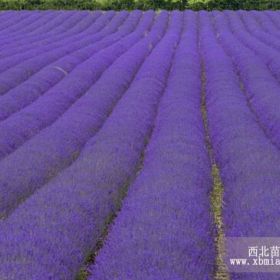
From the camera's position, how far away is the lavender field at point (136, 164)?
4969 mm

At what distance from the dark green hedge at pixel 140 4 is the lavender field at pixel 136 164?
22.7 meters

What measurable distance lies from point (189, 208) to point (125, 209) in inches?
29.9

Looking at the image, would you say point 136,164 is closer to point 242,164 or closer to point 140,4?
point 242,164

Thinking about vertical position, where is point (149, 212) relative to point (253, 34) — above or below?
above

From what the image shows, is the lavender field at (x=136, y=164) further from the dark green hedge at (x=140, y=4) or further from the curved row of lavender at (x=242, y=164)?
the dark green hedge at (x=140, y=4)

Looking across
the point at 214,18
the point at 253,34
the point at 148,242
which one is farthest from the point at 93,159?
the point at 214,18

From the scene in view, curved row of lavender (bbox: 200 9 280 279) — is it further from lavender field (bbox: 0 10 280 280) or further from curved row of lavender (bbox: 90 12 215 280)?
curved row of lavender (bbox: 90 12 215 280)

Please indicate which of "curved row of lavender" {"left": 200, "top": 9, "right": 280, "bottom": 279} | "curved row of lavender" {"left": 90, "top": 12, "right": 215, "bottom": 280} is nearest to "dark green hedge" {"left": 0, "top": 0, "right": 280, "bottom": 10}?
"curved row of lavender" {"left": 200, "top": 9, "right": 280, "bottom": 279}

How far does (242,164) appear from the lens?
24.4 feet

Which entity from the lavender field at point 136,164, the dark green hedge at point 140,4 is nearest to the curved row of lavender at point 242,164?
the lavender field at point 136,164

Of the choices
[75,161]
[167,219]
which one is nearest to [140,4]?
[75,161]

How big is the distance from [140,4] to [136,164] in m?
34.3

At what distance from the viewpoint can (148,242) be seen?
5020mm

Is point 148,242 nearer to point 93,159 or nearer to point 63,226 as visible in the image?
point 63,226
